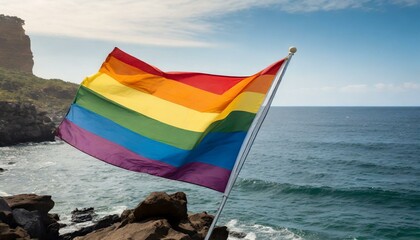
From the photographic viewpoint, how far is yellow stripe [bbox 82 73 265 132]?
7.50 m

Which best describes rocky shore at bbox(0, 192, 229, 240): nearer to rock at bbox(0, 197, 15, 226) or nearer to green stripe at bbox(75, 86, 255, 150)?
rock at bbox(0, 197, 15, 226)

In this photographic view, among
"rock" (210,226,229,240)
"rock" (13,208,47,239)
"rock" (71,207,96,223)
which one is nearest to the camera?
"rock" (210,226,229,240)

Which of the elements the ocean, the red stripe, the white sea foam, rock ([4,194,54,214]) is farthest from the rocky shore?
the white sea foam

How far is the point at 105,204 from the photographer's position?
111ft

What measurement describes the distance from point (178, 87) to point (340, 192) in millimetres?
36000

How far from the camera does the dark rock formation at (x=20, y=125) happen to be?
73606 mm

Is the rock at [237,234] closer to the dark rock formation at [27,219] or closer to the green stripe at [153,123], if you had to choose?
the dark rock formation at [27,219]

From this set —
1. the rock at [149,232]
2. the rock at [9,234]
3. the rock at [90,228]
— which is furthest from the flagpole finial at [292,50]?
the rock at [90,228]

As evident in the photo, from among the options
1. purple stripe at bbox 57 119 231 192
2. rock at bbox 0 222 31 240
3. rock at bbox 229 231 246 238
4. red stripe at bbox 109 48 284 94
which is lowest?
rock at bbox 0 222 31 240

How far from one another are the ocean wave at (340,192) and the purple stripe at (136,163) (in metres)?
34.3

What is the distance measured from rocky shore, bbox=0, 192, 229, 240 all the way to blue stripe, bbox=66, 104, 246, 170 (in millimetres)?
6765

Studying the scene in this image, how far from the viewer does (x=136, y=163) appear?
24.5ft

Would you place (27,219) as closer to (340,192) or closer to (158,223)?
(158,223)

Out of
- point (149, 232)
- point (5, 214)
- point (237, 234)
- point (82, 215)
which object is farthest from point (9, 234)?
point (237, 234)
